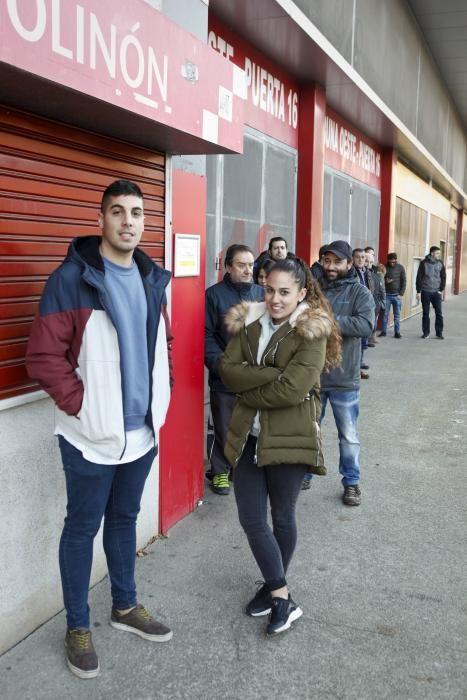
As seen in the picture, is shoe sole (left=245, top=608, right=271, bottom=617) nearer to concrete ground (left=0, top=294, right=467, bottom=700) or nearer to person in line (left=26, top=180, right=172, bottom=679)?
concrete ground (left=0, top=294, right=467, bottom=700)

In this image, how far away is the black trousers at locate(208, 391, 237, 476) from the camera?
16.0 ft

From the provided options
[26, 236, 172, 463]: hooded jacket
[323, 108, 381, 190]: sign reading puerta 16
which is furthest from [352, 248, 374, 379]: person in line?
[26, 236, 172, 463]: hooded jacket

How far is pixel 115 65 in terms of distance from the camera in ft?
9.22

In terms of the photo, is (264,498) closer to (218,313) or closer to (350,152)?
(218,313)

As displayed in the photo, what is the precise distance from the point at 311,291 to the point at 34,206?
136 centimetres

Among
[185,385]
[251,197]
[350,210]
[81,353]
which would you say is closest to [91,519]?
[81,353]

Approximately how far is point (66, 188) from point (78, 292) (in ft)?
2.48

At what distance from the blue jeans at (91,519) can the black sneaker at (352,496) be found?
2088mm

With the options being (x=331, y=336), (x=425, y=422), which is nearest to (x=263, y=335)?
(x=331, y=336)

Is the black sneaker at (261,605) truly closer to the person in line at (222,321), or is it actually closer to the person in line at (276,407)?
the person in line at (276,407)

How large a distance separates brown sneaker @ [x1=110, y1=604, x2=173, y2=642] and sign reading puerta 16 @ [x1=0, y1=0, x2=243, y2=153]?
2.29m

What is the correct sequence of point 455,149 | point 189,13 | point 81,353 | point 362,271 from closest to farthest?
point 81,353 → point 189,13 → point 362,271 → point 455,149

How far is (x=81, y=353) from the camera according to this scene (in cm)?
274

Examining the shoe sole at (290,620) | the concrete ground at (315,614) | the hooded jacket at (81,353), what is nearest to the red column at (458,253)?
the concrete ground at (315,614)
